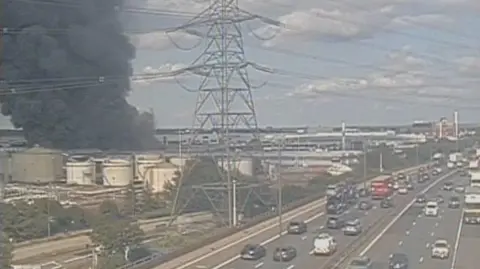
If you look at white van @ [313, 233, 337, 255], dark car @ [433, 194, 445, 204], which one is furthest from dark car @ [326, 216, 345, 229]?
dark car @ [433, 194, 445, 204]

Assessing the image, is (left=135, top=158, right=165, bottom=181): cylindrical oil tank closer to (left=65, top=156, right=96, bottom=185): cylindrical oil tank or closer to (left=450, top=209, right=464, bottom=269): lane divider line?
(left=65, top=156, right=96, bottom=185): cylindrical oil tank

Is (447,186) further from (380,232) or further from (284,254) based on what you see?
(284,254)

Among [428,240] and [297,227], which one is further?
Answer: [297,227]

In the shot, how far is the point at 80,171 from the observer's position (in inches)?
586

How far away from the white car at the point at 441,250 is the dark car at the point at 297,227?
2.12m

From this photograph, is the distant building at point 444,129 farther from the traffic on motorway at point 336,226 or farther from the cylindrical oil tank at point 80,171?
the cylindrical oil tank at point 80,171

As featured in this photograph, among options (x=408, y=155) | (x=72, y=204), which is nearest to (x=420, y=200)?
(x=408, y=155)

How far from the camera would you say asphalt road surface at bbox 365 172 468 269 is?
215 inches

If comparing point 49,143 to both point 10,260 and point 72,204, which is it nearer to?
point 72,204

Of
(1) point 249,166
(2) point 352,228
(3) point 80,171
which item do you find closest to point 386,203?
(2) point 352,228

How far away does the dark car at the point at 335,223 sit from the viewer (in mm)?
7834

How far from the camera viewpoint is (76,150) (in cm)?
1582

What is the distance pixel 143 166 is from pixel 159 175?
762mm

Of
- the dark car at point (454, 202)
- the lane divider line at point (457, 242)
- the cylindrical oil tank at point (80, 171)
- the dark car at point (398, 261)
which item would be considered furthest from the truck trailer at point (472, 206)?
the cylindrical oil tank at point (80, 171)
